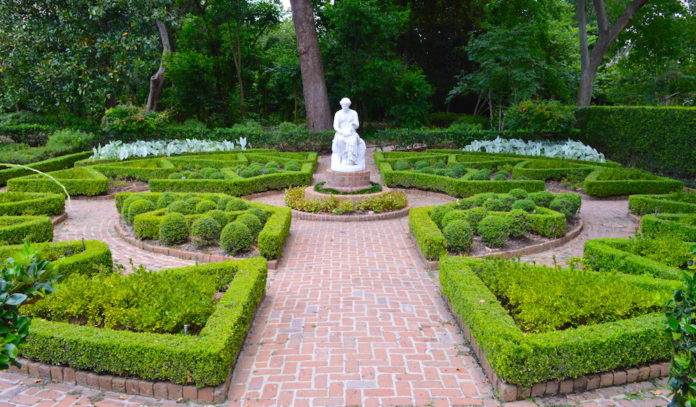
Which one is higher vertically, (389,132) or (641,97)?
(641,97)

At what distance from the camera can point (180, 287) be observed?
5.62 metres

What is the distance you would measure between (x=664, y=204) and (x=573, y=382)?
7591mm

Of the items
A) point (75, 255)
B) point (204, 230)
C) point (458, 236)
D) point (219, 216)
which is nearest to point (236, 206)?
point (219, 216)

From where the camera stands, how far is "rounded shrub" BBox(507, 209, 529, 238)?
876 cm

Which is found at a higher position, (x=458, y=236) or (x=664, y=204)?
(x=664, y=204)

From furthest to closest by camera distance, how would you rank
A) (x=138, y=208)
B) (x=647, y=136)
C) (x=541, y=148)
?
(x=541, y=148), (x=647, y=136), (x=138, y=208)

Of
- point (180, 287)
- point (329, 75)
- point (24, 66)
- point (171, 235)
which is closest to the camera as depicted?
point (180, 287)

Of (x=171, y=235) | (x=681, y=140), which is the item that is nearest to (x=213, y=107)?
(x=171, y=235)

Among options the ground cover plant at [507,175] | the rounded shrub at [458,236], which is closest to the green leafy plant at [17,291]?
the rounded shrub at [458,236]

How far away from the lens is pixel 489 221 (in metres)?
8.48

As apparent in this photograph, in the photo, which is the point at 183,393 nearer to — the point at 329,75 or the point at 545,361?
the point at 545,361

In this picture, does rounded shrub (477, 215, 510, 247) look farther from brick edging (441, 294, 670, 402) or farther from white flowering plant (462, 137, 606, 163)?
white flowering plant (462, 137, 606, 163)

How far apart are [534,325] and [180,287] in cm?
415

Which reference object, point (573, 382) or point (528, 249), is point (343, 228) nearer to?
point (528, 249)
